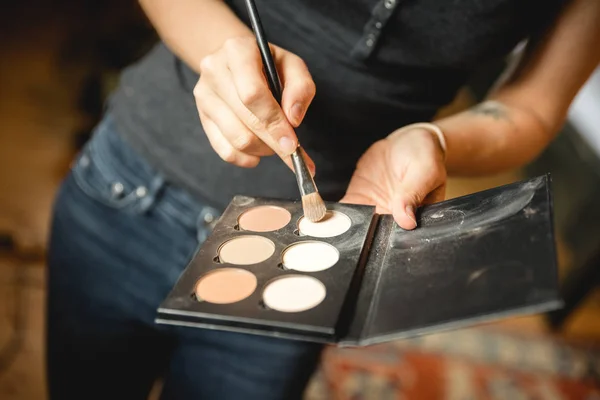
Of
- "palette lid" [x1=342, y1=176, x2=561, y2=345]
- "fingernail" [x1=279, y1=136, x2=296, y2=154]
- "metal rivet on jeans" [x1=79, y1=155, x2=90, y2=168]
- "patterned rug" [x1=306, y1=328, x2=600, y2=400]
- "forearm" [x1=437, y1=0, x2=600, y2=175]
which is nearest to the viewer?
"palette lid" [x1=342, y1=176, x2=561, y2=345]

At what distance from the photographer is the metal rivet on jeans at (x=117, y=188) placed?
0.63 m

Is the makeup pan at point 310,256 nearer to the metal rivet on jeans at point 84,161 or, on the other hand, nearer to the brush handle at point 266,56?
the brush handle at point 266,56

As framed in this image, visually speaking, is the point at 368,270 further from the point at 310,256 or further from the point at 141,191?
the point at 141,191

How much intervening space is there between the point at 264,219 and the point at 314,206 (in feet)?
0.16

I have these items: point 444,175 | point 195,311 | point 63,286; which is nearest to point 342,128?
point 444,175

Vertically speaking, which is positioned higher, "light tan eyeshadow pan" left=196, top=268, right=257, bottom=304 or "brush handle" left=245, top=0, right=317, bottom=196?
"brush handle" left=245, top=0, right=317, bottom=196

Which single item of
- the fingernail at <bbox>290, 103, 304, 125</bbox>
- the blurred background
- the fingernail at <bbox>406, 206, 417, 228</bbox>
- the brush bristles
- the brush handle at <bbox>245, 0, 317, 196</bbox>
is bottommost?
the blurred background

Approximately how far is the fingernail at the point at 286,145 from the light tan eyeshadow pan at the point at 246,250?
0.08 meters

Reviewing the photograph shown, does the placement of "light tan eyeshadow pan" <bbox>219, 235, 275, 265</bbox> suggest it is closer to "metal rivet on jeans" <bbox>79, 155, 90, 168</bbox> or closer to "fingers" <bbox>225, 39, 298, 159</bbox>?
"fingers" <bbox>225, 39, 298, 159</bbox>

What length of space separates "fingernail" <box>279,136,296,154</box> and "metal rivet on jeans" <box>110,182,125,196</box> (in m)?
0.26

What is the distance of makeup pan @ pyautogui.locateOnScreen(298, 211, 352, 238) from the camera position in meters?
0.48

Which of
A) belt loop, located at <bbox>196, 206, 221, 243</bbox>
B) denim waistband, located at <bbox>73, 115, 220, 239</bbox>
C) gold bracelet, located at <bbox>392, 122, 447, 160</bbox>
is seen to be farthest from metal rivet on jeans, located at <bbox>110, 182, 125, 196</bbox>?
gold bracelet, located at <bbox>392, 122, 447, 160</bbox>

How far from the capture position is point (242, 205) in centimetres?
51

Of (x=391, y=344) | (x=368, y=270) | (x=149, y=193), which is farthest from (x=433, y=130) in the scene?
(x=391, y=344)
